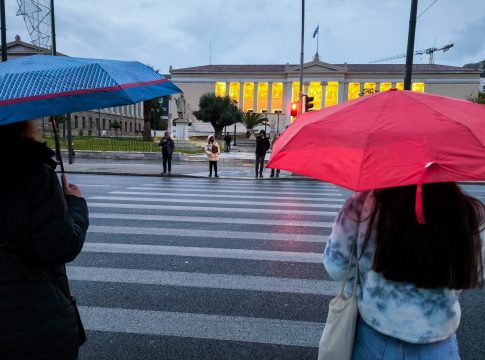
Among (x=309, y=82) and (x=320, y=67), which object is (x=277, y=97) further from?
(x=320, y=67)

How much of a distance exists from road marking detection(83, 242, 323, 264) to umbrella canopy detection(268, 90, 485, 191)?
13.2 ft

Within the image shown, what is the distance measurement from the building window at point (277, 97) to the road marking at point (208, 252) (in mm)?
77912

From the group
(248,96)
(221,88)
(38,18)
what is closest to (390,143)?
(38,18)

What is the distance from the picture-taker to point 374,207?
1.65m

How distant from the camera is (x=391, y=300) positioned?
5.38ft

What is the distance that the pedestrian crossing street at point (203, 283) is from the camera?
340 centimetres

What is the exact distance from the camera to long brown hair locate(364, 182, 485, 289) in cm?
154

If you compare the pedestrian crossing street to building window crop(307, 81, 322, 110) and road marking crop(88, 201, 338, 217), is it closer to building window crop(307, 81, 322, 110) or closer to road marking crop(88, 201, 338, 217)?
road marking crop(88, 201, 338, 217)

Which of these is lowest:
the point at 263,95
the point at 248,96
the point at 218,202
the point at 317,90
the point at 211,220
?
the point at 218,202

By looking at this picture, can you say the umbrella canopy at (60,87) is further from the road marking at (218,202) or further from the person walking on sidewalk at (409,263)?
the road marking at (218,202)

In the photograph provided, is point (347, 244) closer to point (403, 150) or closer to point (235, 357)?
point (403, 150)

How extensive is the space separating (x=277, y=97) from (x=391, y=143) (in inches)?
3251

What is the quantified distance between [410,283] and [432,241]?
194 millimetres

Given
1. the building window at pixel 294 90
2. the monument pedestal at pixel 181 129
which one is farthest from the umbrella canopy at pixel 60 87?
the building window at pixel 294 90
